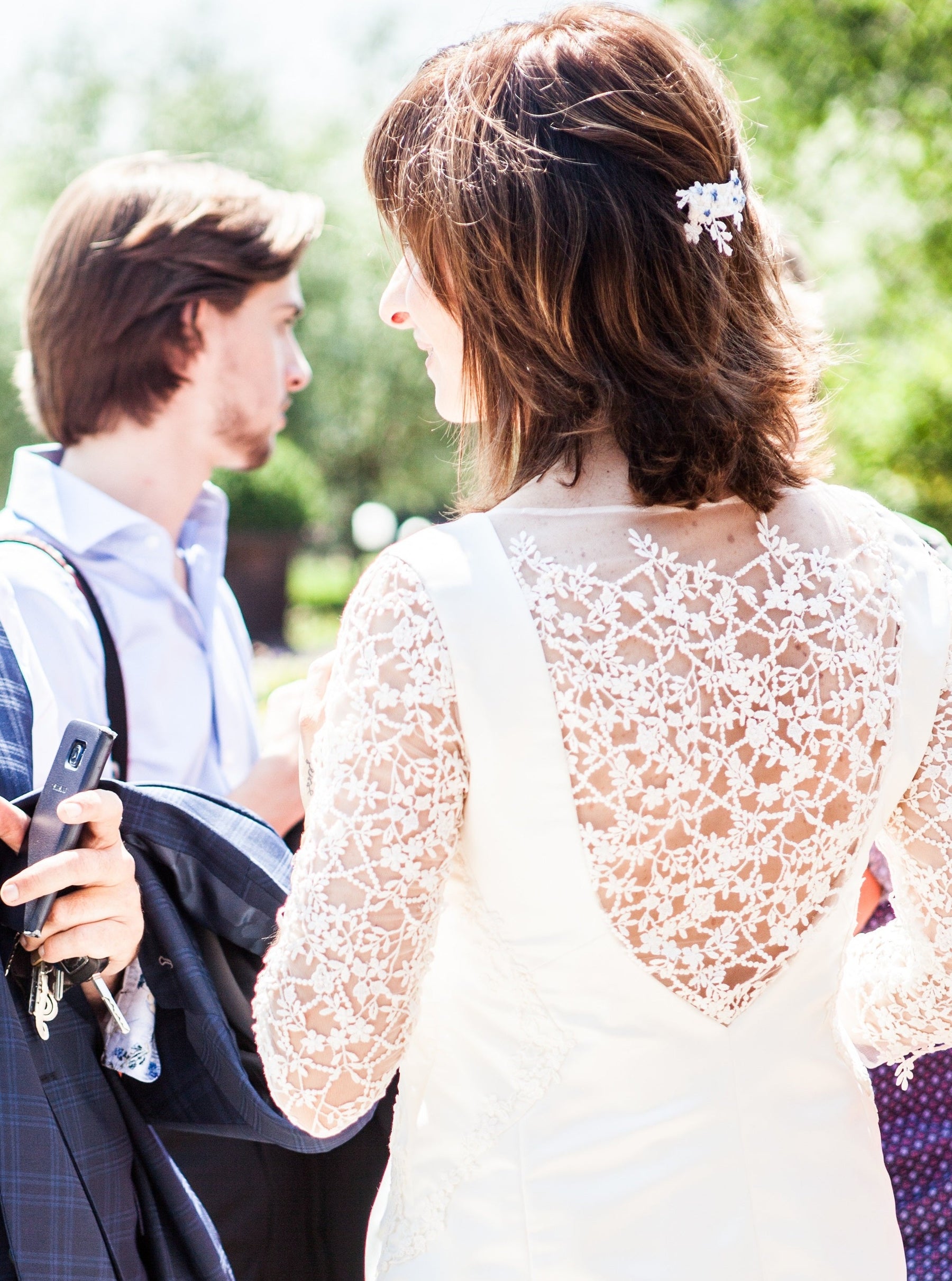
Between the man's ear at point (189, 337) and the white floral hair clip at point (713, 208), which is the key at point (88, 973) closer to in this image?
the white floral hair clip at point (713, 208)

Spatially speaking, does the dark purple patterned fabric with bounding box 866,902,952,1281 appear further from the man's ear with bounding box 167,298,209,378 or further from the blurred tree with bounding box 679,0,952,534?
the blurred tree with bounding box 679,0,952,534

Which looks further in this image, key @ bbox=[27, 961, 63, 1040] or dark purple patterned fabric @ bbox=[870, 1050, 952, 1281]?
dark purple patterned fabric @ bbox=[870, 1050, 952, 1281]

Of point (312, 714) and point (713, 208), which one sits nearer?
point (713, 208)

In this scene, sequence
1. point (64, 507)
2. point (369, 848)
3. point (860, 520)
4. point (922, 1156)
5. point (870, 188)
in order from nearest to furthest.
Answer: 1. point (369, 848)
2. point (860, 520)
3. point (922, 1156)
4. point (64, 507)
5. point (870, 188)

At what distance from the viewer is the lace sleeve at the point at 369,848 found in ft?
3.78

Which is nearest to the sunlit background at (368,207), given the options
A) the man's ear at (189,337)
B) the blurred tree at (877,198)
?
the blurred tree at (877,198)

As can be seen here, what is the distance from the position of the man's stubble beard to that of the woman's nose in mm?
1364

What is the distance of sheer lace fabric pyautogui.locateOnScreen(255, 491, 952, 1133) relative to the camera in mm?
1163

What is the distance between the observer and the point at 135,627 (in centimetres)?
236

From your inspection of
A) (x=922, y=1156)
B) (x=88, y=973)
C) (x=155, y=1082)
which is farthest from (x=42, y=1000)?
(x=922, y=1156)

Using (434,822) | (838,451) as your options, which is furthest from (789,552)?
(838,451)

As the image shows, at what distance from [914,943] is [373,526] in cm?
2102

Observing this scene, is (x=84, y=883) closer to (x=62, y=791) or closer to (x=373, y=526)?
(x=62, y=791)

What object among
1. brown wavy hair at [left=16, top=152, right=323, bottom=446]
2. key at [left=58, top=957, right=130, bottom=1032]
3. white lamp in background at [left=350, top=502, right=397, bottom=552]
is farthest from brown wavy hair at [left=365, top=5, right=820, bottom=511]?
white lamp in background at [left=350, top=502, right=397, bottom=552]
